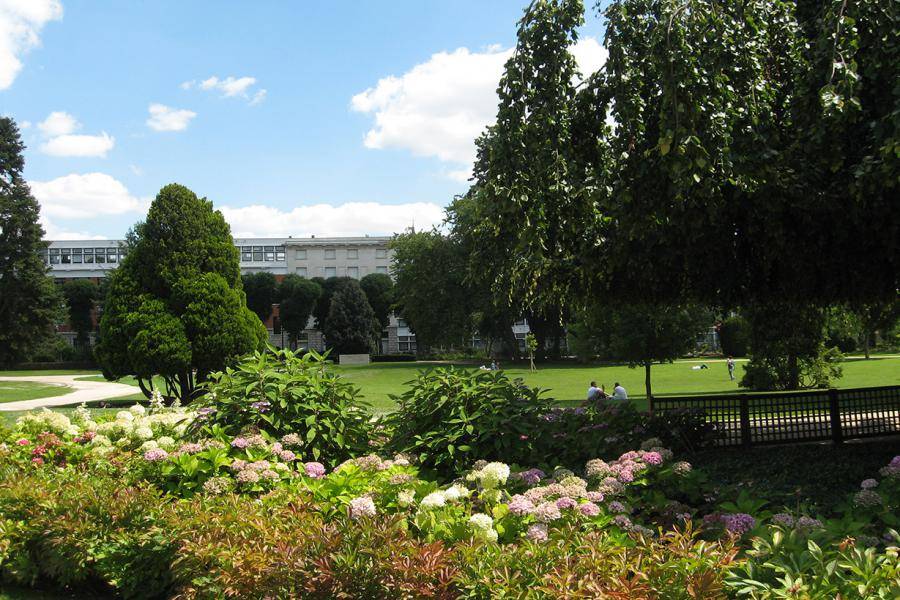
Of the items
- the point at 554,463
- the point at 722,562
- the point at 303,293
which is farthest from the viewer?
the point at 303,293

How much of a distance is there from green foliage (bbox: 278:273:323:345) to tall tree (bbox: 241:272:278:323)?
878mm

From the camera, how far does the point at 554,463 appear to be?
17.6ft

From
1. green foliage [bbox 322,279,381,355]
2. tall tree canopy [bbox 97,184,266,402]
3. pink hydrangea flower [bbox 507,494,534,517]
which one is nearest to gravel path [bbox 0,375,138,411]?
tall tree canopy [bbox 97,184,266,402]

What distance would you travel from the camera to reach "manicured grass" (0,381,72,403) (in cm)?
2807

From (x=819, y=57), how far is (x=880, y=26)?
0.60 meters

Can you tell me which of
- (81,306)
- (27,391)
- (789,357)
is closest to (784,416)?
(789,357)

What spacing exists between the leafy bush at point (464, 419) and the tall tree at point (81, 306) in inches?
2642

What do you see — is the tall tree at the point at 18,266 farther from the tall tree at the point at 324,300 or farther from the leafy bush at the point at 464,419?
the leafy bush at the point at 464,419

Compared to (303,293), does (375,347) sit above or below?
below

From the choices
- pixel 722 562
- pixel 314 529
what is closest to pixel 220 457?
pixel 314 529

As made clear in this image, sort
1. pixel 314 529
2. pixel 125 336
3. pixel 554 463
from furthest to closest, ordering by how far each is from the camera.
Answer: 1. pixel 125 336
2. pixel 554 463
3. pixel 314 529

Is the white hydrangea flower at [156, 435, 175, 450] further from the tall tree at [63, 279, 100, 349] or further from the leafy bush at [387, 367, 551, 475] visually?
the tall tree at [63, 279, 100, 349]

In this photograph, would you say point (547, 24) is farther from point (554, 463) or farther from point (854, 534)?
point (854, 534)

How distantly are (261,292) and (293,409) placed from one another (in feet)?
208
